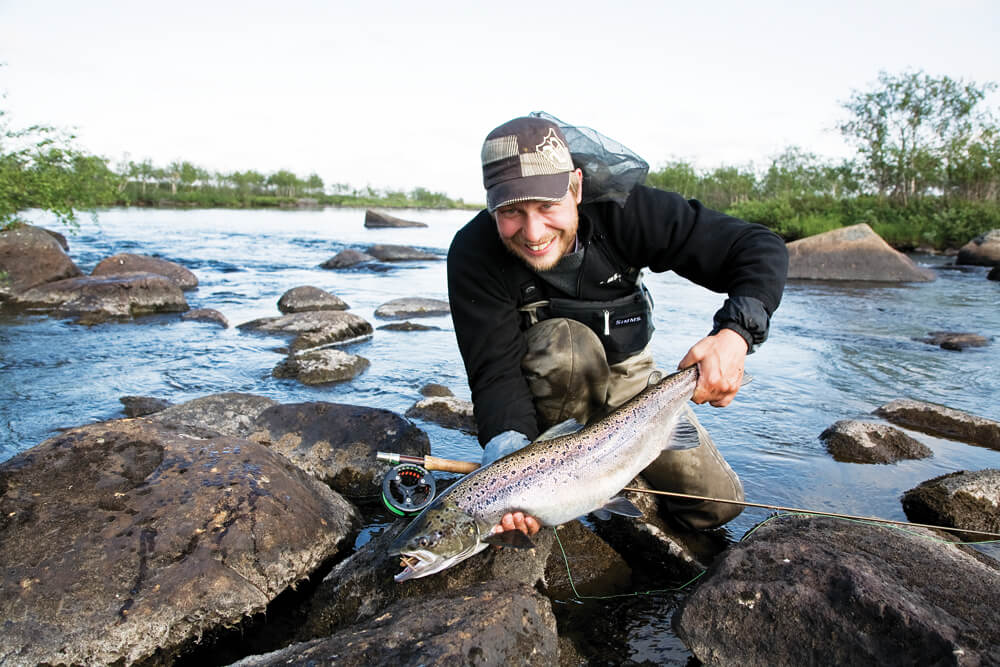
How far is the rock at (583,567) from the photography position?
3.52 m

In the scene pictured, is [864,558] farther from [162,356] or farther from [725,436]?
[162,356]

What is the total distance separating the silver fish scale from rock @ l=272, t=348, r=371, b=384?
4.62 meters

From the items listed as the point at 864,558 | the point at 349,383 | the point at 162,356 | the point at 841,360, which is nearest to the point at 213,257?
the point at 162,356

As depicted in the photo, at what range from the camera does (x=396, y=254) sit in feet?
76.1

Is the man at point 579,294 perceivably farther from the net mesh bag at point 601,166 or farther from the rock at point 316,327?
the rock at point 316,327

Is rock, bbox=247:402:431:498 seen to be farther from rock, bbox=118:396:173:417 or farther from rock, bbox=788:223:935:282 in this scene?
rock, bbox=788:223:935:282

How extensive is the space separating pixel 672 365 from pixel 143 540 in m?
6.63

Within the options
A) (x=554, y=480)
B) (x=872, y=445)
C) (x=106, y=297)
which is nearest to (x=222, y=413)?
(x=554, y=480)

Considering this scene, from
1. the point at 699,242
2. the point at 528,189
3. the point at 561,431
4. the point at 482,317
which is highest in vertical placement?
the point at 528,189

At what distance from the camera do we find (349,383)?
7.32 m

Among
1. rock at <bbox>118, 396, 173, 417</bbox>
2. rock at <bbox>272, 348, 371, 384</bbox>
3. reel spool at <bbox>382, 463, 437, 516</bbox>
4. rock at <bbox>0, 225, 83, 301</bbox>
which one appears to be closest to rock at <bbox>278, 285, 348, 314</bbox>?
rock at <bbox>272, 348, 371, 384</bbox>

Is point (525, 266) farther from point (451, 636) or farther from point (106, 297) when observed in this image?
point (106, 297)

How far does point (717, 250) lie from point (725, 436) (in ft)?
8.20

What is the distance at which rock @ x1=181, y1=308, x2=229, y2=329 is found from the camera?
10.7 m
